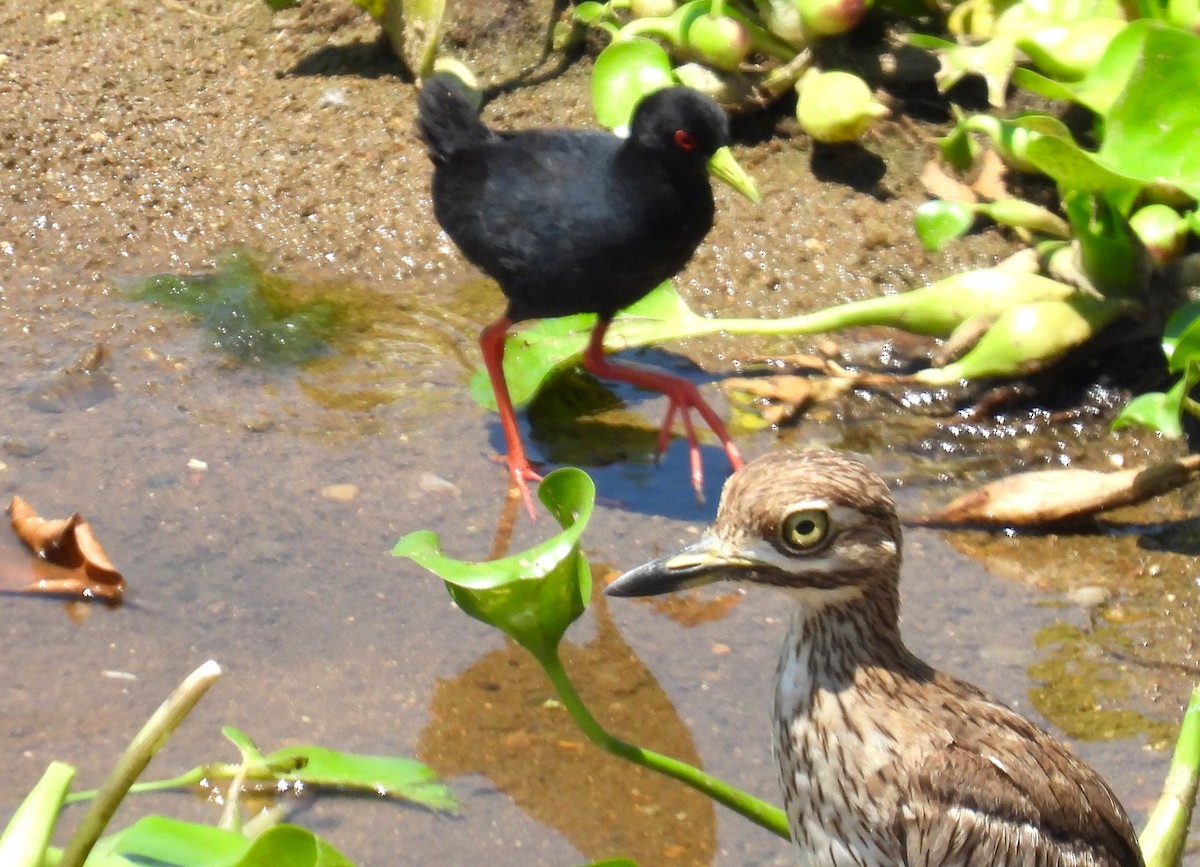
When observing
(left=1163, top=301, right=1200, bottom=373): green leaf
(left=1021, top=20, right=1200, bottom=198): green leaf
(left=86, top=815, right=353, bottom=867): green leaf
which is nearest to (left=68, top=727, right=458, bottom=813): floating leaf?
(left=86, top=815, right=353, bottom=867): green leaf

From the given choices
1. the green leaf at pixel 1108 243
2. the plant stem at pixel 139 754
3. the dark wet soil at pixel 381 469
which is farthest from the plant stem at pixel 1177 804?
the green leaf at pixel 1108 243

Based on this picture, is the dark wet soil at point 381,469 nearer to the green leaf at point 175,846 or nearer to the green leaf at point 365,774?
the green leaf at point 365,774

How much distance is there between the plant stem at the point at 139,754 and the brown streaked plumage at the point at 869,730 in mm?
948

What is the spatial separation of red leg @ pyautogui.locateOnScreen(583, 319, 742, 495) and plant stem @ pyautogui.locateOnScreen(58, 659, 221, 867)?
2.93 meters

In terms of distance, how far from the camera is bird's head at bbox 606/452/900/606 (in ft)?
10.0

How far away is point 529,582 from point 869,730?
74cm

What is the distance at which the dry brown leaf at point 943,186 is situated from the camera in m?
6.35

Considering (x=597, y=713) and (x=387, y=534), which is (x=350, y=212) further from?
(x=597, y=713)

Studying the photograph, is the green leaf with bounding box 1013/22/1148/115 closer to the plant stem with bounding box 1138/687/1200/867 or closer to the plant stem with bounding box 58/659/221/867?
the plant stem with bounding box 1138/687/1200/867

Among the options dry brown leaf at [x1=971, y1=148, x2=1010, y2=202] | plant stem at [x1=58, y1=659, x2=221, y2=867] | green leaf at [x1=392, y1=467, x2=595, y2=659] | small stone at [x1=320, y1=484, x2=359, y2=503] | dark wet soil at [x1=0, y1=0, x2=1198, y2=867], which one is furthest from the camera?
dry brown leaf at [x1=971, y1=148, x2=1010, y2=202]

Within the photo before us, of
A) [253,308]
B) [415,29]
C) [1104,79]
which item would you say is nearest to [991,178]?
[1104,79]

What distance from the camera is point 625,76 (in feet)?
21.9

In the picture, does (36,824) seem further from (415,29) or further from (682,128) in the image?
(415,29)

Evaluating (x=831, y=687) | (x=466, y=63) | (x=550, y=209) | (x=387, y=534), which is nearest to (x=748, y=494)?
(x=831, y=687)
